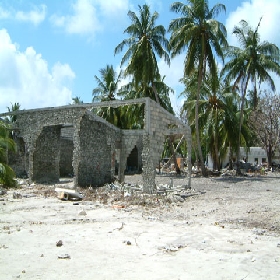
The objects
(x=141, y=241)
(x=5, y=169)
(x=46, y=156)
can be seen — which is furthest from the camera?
(x=46, y=156)

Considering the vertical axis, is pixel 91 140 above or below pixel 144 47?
below

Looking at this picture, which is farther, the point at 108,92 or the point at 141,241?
the point at 108,92

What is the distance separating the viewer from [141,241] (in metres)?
6.71

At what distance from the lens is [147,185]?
48.0 ft

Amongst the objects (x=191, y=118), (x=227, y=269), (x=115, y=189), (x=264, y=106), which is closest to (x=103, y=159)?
(x=115, y=189)

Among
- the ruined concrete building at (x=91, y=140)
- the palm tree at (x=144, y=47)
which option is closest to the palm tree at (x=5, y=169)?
the ruined concrete building at (x=91, y=140)

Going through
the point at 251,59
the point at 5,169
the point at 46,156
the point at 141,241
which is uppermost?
the point at 251,59

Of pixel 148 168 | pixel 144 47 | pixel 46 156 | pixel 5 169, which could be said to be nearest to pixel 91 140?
pixel 46 156

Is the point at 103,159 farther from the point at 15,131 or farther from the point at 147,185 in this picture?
the point at 15,131

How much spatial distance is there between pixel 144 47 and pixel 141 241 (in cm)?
1997

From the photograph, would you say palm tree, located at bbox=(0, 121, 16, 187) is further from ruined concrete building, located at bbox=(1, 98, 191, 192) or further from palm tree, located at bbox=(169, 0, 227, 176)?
palm tree, located at bbox=(169, 0, 227, 176)

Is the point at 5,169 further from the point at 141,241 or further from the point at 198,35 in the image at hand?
the point at 198,35

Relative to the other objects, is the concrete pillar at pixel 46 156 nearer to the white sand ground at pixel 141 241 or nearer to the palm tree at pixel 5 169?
the palm tree at pixel 5 169

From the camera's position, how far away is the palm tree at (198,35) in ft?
74.8
